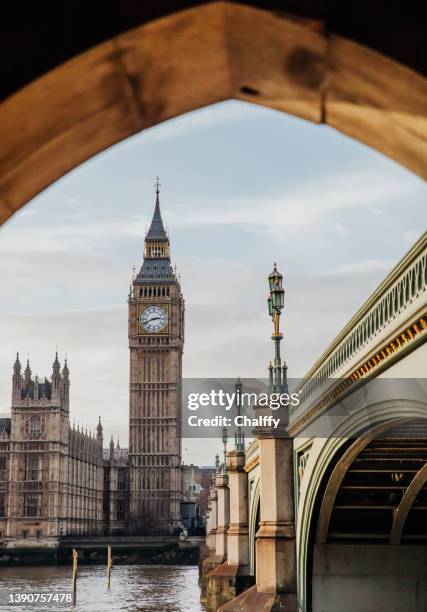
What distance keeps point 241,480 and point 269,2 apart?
99.4 ft

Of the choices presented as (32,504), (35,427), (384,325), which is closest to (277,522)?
(384,325)

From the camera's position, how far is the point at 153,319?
112625 mm

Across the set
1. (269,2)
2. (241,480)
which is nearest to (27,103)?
(269,2)

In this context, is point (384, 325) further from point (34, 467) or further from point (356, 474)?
point (34, 467)

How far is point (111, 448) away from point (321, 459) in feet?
308

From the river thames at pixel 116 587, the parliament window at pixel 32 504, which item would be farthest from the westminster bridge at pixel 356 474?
the parliament window at pixel 32 504

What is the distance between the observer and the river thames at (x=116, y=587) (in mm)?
41991

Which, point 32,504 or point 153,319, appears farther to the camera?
point 153,319

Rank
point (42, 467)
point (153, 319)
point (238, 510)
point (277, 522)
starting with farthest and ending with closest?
1. point (153, 319)
2. point (42, 467)
3. point (238, 510)
4. point (277, 522)

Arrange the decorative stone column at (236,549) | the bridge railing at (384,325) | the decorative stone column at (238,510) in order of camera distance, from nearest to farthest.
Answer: the bridge railing at (384,325) → the decorative stone column at (236,549) → the decorative stone column at (238,510)

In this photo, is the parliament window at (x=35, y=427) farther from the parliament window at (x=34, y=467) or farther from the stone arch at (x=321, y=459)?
the stone arch at (x=321, y=459)

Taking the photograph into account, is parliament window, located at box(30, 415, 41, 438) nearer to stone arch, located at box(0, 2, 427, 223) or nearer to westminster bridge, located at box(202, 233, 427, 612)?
westminster bridge, located at box(202, 233, 427, 612)

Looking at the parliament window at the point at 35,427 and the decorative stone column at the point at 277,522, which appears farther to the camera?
the parliament window at the point at 35,427

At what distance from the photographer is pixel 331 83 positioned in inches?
131
